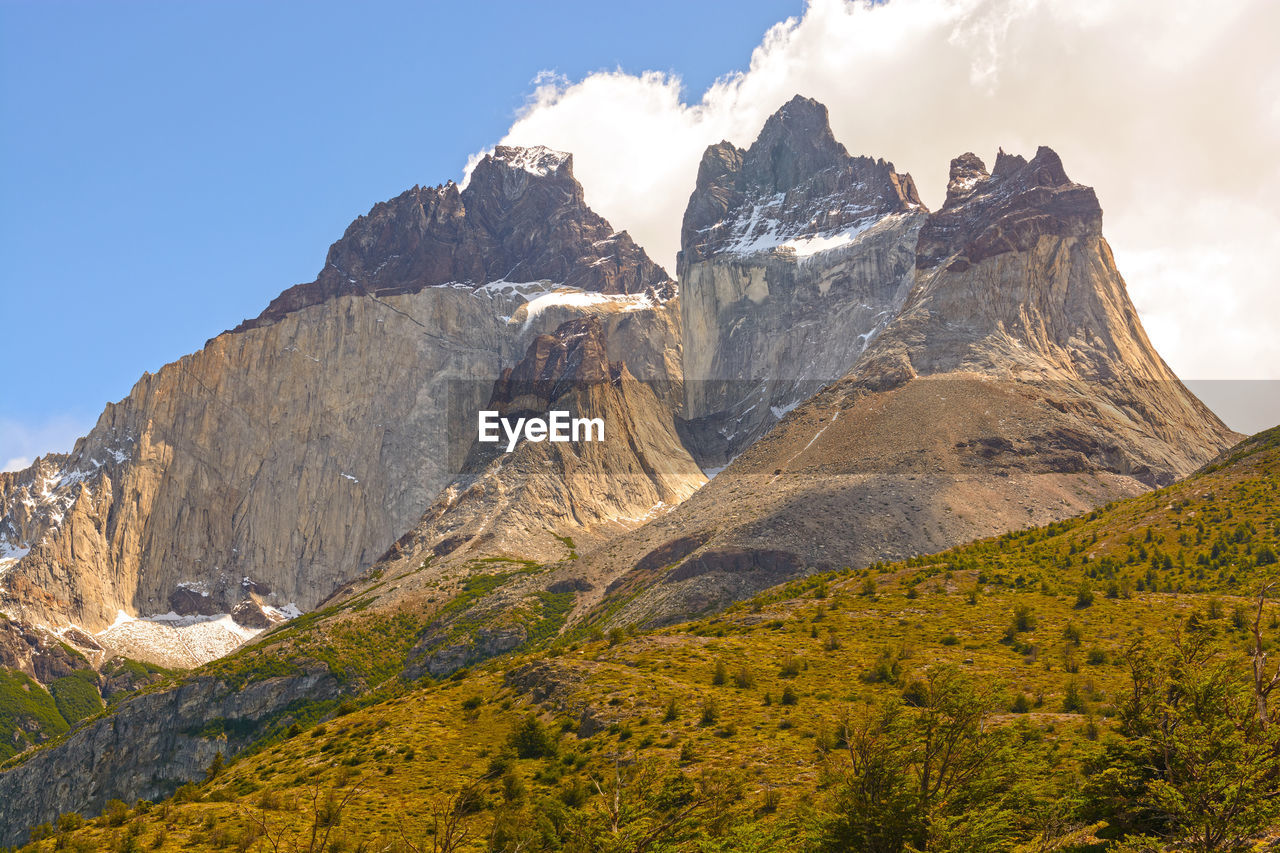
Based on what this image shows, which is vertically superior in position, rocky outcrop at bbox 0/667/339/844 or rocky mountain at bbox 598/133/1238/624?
rocky mountain at bbox 598/133/1238/624

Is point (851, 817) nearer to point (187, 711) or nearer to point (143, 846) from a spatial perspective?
point (143, 846)

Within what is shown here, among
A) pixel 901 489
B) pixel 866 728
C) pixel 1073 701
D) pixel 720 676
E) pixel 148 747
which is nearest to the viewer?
pixel 866 728

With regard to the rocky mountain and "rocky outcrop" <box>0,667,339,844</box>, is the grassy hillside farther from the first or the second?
"rocky outcrop" <box>0,667,339,844</box>

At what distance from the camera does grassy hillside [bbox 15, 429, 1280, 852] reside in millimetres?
37812

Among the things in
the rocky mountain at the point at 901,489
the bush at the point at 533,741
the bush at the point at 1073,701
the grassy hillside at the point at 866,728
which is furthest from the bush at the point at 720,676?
the rocky mountain at the point at 901,489

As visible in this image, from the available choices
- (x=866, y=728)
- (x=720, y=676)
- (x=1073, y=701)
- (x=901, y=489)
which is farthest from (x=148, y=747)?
(x=866, y=728)

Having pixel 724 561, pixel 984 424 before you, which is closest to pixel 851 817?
pixel 724 561

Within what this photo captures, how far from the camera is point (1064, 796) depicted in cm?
3947

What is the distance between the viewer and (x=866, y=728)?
41.1 m

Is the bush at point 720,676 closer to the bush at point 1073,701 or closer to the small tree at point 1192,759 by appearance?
the bush at point 1073,701

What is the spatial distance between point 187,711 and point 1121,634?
149 m

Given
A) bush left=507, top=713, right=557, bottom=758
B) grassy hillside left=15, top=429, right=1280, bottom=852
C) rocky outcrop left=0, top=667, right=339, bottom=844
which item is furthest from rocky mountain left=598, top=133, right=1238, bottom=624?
bush left=507, top=713, right=557, bottom=758

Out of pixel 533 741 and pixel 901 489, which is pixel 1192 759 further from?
pixel 901 489

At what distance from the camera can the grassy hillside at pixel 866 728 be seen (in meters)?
37.8
